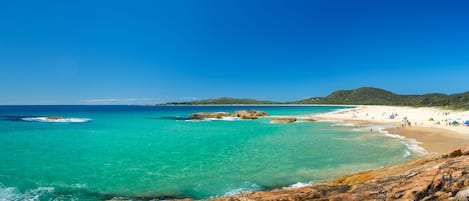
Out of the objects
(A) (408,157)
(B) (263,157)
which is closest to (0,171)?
(B) (263,157)

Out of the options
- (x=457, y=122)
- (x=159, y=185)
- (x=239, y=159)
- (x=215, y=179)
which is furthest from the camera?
(x=457, y=122)

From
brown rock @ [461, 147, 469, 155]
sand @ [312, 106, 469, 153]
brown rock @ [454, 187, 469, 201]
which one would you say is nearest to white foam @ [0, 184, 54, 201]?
brown rock @ [454, 187, 469, 201]

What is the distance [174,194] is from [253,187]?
4.51 m

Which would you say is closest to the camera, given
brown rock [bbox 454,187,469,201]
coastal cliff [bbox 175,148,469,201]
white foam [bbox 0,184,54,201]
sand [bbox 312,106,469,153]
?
brown rock [bbox 454,187,469,201]

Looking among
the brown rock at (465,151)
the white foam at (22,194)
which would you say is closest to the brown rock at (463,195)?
the brown rock at (465,151)

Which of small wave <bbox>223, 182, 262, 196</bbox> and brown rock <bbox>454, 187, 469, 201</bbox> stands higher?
brown rock <bbox>454, 187, 469, 201</bbox>

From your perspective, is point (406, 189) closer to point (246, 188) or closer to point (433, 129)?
point (246, 188)

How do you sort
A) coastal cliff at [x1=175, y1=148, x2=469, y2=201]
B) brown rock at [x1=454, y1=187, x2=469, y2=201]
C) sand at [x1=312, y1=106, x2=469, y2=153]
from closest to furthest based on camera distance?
brown rock at [x1=454, y1=187, x2=469, y2=201], coastal cliff at [x1=175, y1=148, x2=469, y2=201], sand at [x1=312, y1=106, x2=469, y2=153]

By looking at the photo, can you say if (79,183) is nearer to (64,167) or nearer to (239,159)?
(64,167)

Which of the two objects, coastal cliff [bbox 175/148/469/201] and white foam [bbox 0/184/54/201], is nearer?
coastal cliff [bbox 175/148/469/201]

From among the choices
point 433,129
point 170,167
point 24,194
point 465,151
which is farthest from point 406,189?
point 433,129

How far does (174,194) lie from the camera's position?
54.1 ft

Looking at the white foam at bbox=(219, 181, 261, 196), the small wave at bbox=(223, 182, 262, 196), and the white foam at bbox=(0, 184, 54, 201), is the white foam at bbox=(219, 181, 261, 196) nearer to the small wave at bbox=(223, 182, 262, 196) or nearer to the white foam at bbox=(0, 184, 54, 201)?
the small wave at bbox=(223, 182, 262, 196)

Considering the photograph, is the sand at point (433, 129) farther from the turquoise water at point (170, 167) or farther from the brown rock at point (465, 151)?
the brown rock at point (465, 151)
